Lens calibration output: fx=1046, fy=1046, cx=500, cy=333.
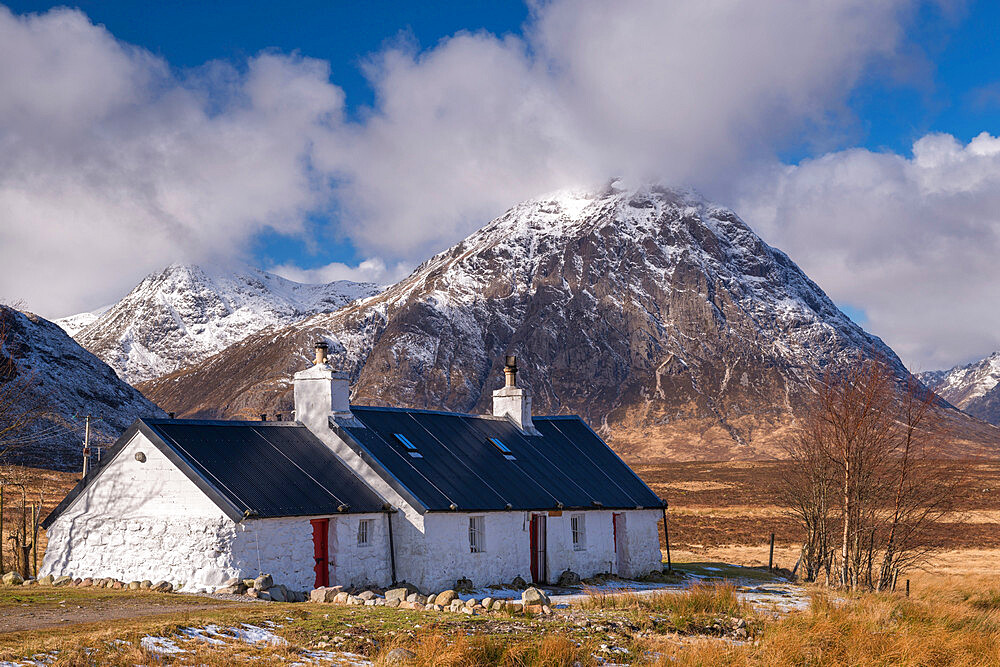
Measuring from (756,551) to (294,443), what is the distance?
96.9ft

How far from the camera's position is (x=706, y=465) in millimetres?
158750

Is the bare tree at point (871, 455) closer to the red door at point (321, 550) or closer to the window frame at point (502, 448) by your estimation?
the window frame at point (502, 448)

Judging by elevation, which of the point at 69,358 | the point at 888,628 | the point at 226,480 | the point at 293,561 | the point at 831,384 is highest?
the point at 69,358

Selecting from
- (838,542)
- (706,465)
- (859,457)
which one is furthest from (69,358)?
(859,457)

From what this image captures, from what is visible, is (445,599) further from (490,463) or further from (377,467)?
(490,463)

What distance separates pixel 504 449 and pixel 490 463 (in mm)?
1947

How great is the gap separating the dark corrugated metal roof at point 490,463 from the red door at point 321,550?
2408mm

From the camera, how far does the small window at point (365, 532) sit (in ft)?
93.2

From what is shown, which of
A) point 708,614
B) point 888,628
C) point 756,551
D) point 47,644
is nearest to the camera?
point 47,644

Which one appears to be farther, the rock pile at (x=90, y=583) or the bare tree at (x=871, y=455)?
the bare tree at (x=871, y=455)

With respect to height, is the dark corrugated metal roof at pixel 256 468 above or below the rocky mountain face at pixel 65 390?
below

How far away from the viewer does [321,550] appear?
27.4 metres

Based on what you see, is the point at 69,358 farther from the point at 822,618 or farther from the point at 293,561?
the point at 822,618

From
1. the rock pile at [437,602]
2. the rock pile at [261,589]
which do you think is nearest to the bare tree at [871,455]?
the rock pile at [437,602]
